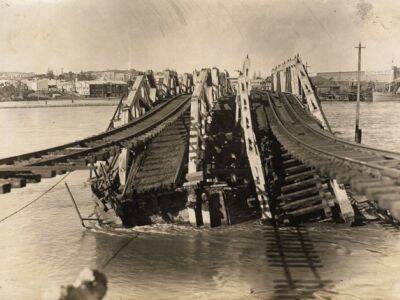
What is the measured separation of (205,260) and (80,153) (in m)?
4.19

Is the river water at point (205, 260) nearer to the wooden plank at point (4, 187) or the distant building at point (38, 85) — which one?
the wooden plank at point (4, 187)

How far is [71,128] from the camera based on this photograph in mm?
51625

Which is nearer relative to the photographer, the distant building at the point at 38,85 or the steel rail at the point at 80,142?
the steel rail at the point at 80,142

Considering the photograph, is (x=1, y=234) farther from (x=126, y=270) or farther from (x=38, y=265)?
(x=126, y=270)

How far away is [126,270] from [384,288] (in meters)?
6.01

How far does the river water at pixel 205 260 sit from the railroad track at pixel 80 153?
264cm

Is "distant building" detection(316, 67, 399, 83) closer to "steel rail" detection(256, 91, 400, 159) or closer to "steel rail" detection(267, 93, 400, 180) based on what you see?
"steel rail" detection(256, 91, 400, 159)

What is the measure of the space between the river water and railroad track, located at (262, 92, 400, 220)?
2.66 meters

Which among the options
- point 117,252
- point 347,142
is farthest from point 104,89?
point 347,142

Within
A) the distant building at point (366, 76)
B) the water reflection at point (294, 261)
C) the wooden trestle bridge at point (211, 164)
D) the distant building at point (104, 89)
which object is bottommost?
the water reflection at point (294, 261)

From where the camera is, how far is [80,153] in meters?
11.3

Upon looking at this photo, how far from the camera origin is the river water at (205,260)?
10.4 metres

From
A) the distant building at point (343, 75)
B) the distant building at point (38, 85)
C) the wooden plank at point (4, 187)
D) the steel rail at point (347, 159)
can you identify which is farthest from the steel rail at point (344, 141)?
the distant building at point (343, 75)

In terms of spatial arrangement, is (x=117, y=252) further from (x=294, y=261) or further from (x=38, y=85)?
(x=38, y=85)
